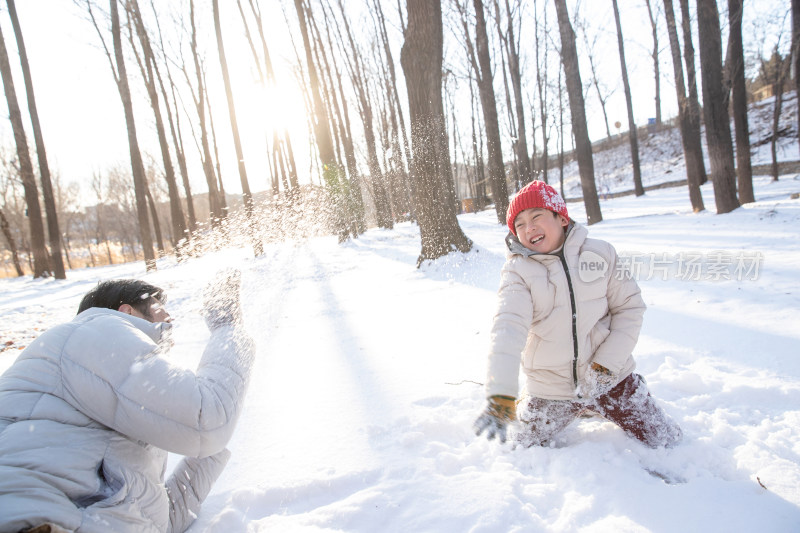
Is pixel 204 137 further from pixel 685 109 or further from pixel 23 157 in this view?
pixel 685 109

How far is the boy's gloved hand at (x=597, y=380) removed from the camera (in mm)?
1915

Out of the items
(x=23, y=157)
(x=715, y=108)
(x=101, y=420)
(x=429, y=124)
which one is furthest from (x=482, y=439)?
(x=23, y=157)

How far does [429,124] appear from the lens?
20.2ft

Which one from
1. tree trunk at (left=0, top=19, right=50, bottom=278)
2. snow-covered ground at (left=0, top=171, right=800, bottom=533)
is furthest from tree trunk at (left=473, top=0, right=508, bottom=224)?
tree trunk at (left=0, top=19, right=50, bottom=278)

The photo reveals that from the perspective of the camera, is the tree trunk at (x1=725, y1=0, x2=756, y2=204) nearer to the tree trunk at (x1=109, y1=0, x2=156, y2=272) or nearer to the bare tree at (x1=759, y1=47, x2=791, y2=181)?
the bare tree at (x1=759, y1=47, x2=791, y2=181)

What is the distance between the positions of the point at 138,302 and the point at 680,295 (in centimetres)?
Result: 421

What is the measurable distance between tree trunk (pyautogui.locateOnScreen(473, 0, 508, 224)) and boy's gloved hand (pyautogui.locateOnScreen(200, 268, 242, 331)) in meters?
8.83

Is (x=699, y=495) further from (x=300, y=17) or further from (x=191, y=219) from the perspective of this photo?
(x=191, y=219)

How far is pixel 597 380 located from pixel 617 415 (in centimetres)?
19

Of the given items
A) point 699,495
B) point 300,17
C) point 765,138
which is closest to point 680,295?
point 699,495

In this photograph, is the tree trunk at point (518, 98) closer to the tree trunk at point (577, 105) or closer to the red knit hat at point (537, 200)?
the tree trunk at point (577, 105)

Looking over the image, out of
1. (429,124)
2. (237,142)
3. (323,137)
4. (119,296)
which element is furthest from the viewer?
(323,137)

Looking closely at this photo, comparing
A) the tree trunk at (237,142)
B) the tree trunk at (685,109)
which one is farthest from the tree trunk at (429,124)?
the tree trunk at (685,109)

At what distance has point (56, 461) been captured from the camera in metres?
1.08
